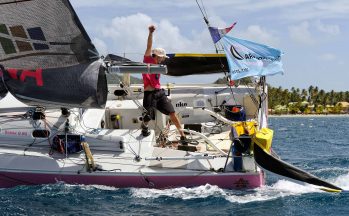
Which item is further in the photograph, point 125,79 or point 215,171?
point 125,79

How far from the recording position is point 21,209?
380 inches

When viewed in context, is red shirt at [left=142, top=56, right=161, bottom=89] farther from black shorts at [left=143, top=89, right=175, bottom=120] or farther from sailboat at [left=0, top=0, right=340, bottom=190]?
sailboat at [left=0, top=0, right=340, bottom=190]

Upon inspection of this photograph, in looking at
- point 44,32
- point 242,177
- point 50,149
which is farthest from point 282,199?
point 44,32

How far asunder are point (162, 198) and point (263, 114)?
372 centimetres

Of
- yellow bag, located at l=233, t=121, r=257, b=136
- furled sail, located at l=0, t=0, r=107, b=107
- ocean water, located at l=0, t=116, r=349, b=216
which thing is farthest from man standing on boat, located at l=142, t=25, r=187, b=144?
ocean water, located at l=0, t=116, r=349, b=216

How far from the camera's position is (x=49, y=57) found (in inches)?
449

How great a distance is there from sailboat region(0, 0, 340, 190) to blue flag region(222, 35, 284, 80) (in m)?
1.58

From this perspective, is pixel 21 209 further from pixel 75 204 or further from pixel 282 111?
pixel 282 111

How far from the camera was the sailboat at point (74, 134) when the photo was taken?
10.8m

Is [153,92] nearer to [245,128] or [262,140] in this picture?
[245,128]

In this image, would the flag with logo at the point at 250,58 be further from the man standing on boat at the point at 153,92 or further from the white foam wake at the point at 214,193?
the white foam wake at the point at 214,193

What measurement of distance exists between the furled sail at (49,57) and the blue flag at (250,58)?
2.88 m

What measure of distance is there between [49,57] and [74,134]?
5.05ft

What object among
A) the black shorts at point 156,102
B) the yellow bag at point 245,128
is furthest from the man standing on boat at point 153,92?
the yellow bag at point 245,128
